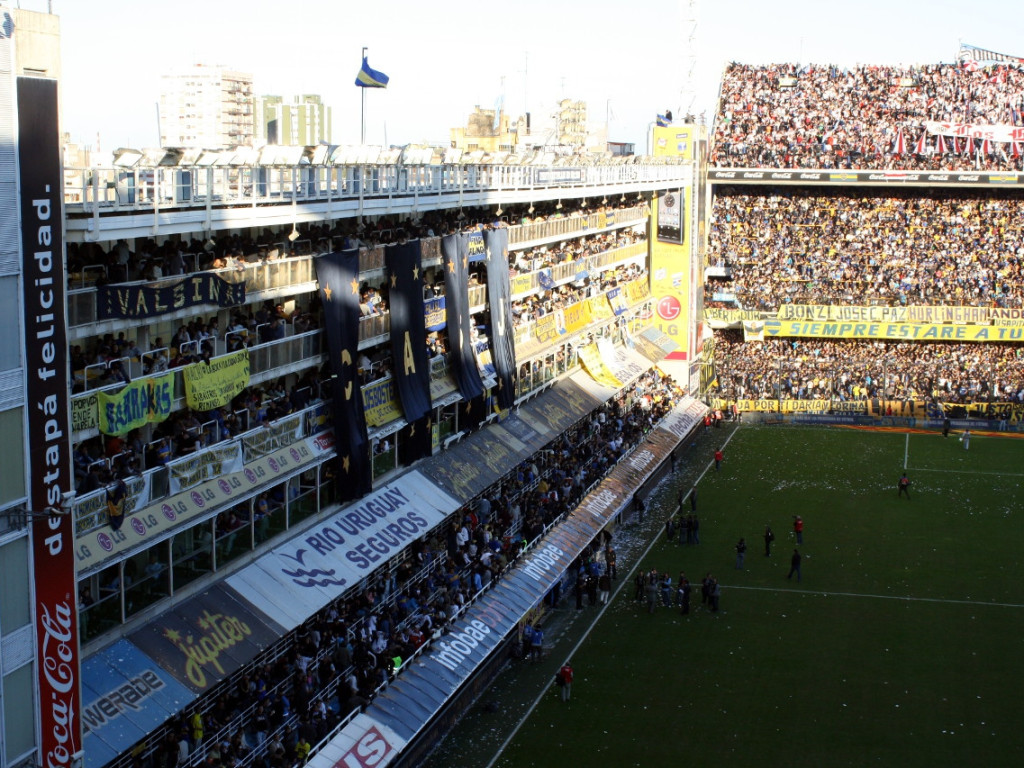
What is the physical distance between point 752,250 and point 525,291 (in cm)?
2804

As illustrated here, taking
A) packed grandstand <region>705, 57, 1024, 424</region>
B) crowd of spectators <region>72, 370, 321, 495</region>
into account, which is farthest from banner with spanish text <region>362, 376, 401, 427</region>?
packed grandstand <region>705, 57, 1024, 424</region>

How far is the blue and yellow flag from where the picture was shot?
33969 mm

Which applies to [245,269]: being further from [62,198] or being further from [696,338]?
[696,338]

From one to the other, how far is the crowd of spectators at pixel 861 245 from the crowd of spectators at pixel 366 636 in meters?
27.6

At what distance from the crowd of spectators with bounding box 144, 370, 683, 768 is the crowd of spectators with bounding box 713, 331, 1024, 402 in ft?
70.6

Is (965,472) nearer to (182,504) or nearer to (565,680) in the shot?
(565,680)

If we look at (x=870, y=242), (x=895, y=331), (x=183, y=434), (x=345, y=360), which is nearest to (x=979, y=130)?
(x=870, y=242)

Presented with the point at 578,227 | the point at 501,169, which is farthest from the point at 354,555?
the point at 578,227

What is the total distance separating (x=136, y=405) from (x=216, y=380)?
2740 millimetres

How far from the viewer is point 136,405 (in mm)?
22422

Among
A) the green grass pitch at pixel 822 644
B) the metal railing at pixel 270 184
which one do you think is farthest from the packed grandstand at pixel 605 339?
the green grass pitch at pixel 822 644

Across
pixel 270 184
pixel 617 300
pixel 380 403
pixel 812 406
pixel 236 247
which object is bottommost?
pixel 812 406

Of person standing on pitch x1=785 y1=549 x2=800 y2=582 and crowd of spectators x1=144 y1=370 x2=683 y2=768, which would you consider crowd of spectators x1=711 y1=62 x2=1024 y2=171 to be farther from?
person standing on pitch x1=785 y1=549 x2=800 y2=582

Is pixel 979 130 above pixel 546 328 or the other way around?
above
